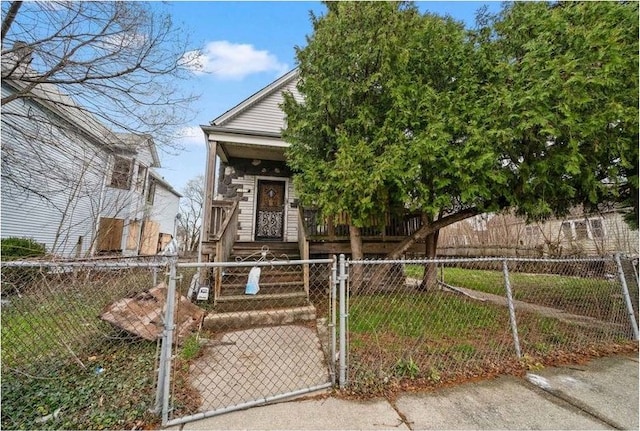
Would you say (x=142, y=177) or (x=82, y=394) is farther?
(x=142, y=177)

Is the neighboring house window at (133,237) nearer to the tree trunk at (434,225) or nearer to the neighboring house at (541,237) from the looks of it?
the tree trunk at (434,225)

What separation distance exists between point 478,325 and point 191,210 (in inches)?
915

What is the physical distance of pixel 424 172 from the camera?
4555 millimetres

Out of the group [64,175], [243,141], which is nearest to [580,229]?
[243,141]

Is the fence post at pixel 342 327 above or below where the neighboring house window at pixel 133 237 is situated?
below

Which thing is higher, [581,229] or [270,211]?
[270,211]

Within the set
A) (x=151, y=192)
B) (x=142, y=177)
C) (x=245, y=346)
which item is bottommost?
(x=245, y=346)

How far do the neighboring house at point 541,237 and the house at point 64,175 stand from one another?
1125 centimetres

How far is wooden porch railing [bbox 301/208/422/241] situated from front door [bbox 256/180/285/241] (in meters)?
1.77

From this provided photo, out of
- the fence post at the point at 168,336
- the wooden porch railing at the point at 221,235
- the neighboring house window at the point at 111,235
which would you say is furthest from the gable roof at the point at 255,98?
the fence post at the point at 168,336

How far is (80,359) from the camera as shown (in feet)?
10.4

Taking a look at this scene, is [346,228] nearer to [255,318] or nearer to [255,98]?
[255,318]

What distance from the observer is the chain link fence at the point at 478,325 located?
2973 millimetres

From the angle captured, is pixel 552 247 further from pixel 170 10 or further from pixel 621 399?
pixel 170 10
